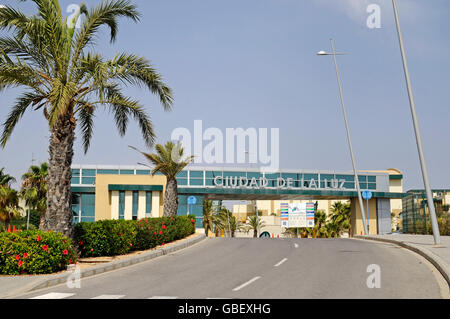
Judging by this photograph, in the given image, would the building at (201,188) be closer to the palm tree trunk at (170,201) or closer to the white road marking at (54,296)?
the palm tree trunk at (170,201)

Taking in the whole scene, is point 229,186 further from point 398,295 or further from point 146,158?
point 398,295

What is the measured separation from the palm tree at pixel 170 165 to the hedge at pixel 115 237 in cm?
843

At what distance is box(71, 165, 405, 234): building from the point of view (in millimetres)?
47312

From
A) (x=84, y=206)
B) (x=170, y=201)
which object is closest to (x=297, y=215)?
(x=170, y=201)

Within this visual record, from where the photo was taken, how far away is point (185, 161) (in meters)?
31.7

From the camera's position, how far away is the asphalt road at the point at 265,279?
9516 millimetres

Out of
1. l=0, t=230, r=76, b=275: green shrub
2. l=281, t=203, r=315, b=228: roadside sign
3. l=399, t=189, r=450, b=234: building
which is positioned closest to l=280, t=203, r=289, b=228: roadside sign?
l=281, t=203, r=315, b=228: roadside sign

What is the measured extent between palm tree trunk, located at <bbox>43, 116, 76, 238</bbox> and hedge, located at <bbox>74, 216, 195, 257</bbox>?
4.30ft

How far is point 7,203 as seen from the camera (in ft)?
151

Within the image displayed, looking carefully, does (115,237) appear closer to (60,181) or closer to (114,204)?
(60,181)

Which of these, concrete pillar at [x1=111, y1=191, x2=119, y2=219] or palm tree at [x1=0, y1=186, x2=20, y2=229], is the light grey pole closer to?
concrete pillar at [x1=111, y1=191, x2=119, y2=219]

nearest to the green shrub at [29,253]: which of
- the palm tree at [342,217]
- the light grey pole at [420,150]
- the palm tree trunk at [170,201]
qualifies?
the light grey pole at [420,150]
